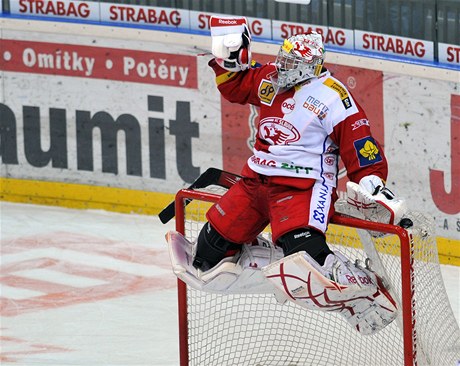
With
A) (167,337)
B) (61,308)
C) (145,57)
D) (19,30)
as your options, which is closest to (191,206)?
(167,337)

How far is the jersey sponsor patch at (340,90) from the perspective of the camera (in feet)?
18.4

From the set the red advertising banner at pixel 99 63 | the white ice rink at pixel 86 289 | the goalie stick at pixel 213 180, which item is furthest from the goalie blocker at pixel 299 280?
the red advertising banner at pixel 99 63

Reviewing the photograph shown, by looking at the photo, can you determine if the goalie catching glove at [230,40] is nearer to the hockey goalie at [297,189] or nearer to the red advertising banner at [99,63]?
the hockey goalie at [297,189]

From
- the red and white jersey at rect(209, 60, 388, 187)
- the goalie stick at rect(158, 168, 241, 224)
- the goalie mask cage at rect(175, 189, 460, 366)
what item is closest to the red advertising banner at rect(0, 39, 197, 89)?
the goalie mask cage at rect(175, 189, 460, 366)

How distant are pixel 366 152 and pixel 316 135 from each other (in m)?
0.22

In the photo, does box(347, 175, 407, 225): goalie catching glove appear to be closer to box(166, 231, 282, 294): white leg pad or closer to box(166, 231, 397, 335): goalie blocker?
box(166, 231, 397, 335): goalie blocker

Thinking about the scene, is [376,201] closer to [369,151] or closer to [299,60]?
[369,151]

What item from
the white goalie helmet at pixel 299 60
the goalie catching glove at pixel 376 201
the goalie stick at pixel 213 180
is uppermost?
the white goalie helmet at pixel 299 60

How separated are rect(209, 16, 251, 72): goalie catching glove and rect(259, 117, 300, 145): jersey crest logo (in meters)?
0.26

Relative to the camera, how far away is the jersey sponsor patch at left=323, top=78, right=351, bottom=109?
18.4 feet

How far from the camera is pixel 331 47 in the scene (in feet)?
26.7

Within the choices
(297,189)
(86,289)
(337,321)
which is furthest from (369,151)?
(86,289)

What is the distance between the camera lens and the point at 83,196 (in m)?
9.05

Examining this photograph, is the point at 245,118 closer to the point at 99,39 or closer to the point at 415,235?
the point at 99,39
